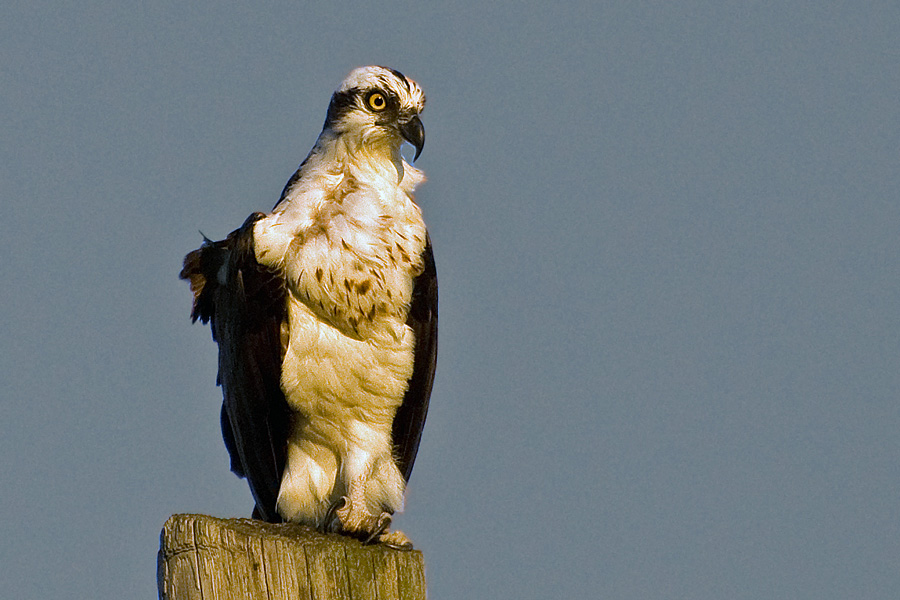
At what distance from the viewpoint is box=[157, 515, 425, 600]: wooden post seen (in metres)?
3.85

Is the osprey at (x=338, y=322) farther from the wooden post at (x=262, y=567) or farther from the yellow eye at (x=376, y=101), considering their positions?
the wooden post at (x=262, y=567)

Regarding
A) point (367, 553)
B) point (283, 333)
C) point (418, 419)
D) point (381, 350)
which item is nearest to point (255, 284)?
point (283, 333)

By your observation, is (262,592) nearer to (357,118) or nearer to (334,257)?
(334,257)

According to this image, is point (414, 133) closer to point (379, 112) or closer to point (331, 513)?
point (379, 112)

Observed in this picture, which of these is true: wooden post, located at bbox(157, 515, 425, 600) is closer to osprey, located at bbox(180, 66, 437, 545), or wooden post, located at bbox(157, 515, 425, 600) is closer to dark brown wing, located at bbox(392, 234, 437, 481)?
osprey, located at bbox(180, 66, 437, 545)

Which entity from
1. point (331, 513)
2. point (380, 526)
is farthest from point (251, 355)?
point (380, 526)

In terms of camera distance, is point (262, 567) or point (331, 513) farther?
point (331, 513)

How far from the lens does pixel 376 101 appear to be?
19.3 feet

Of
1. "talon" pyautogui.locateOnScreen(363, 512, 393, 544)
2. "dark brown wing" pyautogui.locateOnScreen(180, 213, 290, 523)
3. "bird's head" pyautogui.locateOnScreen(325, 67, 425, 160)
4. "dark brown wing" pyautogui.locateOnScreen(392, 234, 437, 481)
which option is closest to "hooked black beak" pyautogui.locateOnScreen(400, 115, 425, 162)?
"bird's head" pyautogui.locateOnScreen(325, 67, 425, 160)

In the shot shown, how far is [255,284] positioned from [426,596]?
1973 mm

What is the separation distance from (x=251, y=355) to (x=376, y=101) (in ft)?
4.47

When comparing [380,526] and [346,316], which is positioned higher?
[346,316]

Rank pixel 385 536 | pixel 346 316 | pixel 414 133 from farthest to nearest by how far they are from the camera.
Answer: pixel 414 133, pixel 346 316, pixel 385 536

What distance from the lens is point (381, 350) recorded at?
5.66 m
